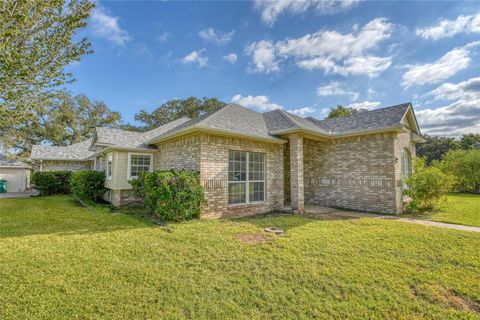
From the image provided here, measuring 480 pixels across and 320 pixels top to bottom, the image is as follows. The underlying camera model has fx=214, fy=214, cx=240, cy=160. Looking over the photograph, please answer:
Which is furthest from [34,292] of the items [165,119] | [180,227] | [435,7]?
[165,119]

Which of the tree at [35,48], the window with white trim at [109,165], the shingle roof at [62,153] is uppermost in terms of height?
the tree at [35,48]

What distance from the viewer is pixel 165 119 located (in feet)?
108

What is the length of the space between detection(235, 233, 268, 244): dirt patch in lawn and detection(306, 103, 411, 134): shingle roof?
7130 millimetres

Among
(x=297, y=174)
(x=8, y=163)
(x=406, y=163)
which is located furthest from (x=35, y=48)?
(x=8, y=163)

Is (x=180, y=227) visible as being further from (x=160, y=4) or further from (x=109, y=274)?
(x=160, y=4)

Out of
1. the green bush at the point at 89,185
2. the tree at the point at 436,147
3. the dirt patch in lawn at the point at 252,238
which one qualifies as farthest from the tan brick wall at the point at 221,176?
the tree at the point at 436,147

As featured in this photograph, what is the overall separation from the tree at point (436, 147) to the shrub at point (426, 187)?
2699cm

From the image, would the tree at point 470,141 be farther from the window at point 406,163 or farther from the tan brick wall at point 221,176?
the tan brick wall at point 221,176

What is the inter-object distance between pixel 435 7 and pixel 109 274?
13.2 metres

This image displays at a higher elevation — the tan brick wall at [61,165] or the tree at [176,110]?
the tree at [176,110]

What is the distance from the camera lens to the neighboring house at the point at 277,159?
8.09m

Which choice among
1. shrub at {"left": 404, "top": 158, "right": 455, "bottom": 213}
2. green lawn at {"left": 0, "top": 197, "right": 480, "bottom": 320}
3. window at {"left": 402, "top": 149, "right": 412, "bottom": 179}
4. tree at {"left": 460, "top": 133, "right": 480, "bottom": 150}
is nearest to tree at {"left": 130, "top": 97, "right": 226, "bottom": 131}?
window at {"left": 402, "top": 149, "right": 412, "bottom": 179}

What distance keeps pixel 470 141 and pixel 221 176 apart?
36.8 metres

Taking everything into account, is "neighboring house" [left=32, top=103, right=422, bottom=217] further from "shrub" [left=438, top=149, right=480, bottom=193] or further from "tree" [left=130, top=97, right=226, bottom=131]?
"tree" [left=130, top=97, right=226, bottom=131]
